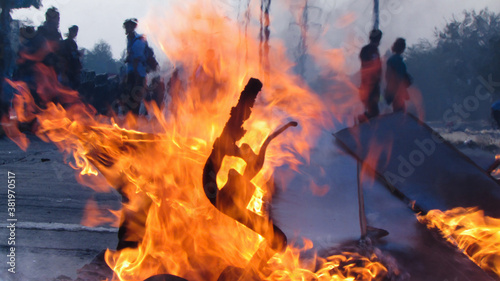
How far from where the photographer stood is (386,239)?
3.17 meters

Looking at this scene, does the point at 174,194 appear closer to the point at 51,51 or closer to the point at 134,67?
the point at 134,67

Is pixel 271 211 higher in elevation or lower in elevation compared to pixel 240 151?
lower

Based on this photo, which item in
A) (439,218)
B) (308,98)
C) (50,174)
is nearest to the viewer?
(439,218)

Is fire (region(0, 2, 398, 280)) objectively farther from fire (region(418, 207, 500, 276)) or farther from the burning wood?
fire (region(418, 207, 500, 276))

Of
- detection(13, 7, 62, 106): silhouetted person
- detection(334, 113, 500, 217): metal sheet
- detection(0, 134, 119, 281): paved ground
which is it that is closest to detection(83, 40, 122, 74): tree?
detection(13, 7, 62, 106): silhouetted person

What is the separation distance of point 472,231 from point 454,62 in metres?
22.8

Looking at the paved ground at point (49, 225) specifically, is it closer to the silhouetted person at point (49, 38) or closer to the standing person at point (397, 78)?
the silhouetted person at point (49, 38)

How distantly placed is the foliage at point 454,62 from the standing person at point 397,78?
16.1 meters

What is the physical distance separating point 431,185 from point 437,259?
3.24ft

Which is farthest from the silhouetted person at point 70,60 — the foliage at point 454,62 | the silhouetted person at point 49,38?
the foliage at point 454,62

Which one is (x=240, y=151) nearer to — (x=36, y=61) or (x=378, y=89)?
(x=378, y=89)

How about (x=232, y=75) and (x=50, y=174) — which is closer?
(x=232, y=75)

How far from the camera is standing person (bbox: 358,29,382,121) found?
682 centimetres

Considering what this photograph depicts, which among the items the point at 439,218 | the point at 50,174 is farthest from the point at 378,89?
the point at 50,174
